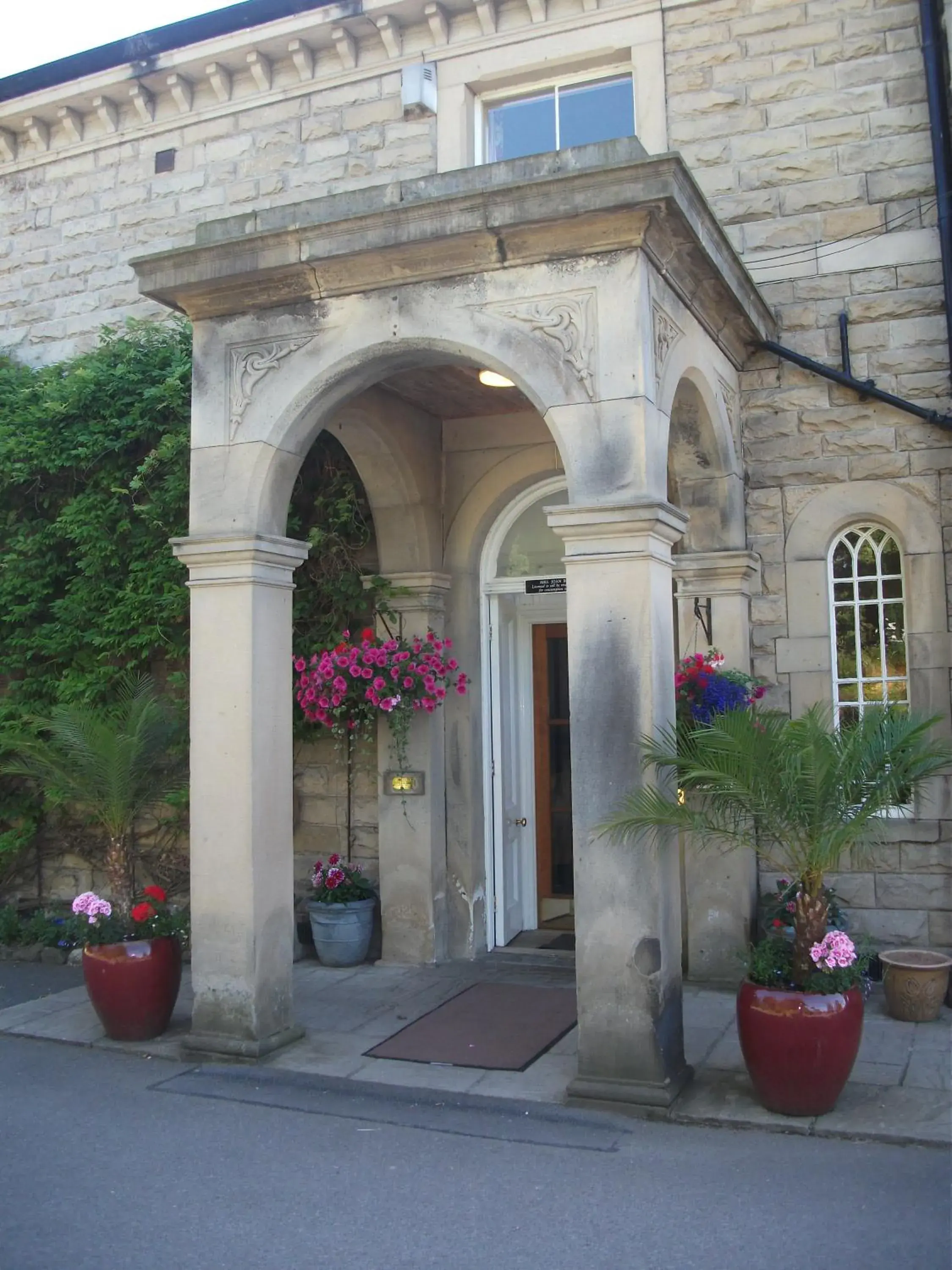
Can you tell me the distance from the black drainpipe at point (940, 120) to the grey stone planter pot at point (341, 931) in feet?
17.4

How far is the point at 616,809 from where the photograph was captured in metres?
5.12

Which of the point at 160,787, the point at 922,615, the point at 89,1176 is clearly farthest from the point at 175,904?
the point at 922,615

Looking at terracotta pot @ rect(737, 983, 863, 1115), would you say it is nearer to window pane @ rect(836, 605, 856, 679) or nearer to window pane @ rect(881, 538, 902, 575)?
window pane @ rect(836, 605, 856, 679)

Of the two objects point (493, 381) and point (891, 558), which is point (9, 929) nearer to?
point (493, 381)

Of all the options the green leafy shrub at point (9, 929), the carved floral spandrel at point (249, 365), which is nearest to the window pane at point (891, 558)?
the carved floral spandrel at point (249, 365)

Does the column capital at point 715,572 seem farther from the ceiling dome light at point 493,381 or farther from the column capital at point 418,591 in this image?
the column capital at point 418,591

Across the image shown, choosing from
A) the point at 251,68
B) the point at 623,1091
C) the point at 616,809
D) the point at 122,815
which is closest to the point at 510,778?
the point at 122,815

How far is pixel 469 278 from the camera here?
5.64m

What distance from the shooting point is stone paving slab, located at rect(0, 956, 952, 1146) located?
4.90 m

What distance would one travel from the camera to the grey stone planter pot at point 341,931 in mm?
7809

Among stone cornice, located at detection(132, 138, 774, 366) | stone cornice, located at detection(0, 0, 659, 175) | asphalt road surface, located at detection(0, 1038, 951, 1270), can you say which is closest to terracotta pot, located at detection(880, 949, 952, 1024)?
asphalt road surface, located at detection(0, 1038, 951, 1270)

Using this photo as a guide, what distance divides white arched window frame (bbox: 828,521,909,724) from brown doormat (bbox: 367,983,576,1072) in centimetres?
264

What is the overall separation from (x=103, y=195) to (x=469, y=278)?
19.6 feet

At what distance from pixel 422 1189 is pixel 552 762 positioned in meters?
4.71
